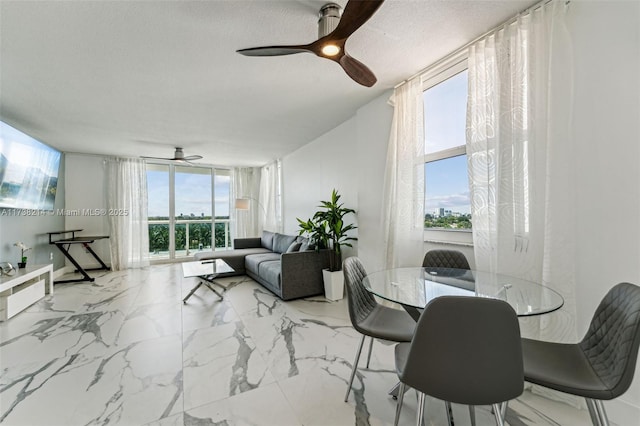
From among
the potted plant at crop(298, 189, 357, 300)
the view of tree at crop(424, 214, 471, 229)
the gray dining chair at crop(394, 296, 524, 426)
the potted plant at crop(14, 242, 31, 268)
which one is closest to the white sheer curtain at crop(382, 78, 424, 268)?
the view of tree at crop(424, 214, 471, 229)

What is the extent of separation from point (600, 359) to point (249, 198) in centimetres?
678

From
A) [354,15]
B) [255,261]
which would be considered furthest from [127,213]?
[354,15]

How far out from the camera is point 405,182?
2.69 metres

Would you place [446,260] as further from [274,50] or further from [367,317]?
[274,50]

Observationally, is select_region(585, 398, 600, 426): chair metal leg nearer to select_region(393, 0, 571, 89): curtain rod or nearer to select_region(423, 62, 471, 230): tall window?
select_region(423, 62, 471, 230): tall window

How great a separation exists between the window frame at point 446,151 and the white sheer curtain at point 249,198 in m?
5.17

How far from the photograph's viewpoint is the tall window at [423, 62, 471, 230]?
93.1 inches

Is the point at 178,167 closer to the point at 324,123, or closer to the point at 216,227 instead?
the point at 216,227

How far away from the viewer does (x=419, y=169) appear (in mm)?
2564

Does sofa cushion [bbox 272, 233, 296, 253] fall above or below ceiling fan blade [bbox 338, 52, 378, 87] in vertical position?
below

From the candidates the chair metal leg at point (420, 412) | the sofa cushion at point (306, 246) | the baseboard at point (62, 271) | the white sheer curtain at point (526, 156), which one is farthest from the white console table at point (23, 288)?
the white sheer curtain at point (526, 156)

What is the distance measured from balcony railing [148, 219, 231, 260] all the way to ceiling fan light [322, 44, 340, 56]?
19.9 ft

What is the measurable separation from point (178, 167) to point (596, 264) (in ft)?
24.0

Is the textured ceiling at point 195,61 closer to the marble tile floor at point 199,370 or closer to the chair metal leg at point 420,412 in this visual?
the chair metal leg at point 420,412
